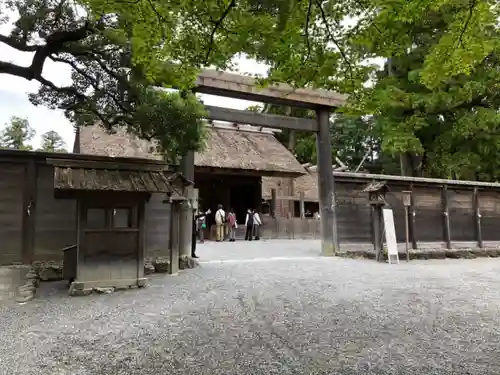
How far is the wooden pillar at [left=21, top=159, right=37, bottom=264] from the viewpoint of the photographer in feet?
25.8

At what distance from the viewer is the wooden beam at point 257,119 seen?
10.3 metres

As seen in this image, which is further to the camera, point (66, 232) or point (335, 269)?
point (335, 269)

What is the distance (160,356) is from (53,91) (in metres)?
5.49

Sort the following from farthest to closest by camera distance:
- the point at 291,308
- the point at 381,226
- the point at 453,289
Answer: the point at 381,226 < the point at 453,289 < the point at 291,308

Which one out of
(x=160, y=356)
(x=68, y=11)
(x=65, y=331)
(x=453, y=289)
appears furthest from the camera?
(x=453, y=289)

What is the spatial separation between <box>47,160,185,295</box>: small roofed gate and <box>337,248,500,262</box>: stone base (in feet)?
21.0

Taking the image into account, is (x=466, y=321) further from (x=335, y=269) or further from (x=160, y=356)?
(x=335, y=269)

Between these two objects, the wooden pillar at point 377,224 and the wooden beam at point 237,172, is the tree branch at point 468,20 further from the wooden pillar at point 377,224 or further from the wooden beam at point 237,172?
the wooden beam at point 237,172

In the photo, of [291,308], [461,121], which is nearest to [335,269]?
[291,308]

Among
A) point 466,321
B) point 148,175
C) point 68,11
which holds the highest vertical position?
point 68,11

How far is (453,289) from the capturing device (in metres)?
6.79

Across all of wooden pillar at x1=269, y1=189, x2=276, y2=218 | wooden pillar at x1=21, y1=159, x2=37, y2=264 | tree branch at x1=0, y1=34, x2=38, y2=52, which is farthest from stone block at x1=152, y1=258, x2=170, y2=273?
wooden pillar at x1=269, y1=189, x2=276, y2=218

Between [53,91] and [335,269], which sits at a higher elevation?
[53,91]

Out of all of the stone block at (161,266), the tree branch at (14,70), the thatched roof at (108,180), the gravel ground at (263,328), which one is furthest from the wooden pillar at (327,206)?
the tree branch at (14,70)
